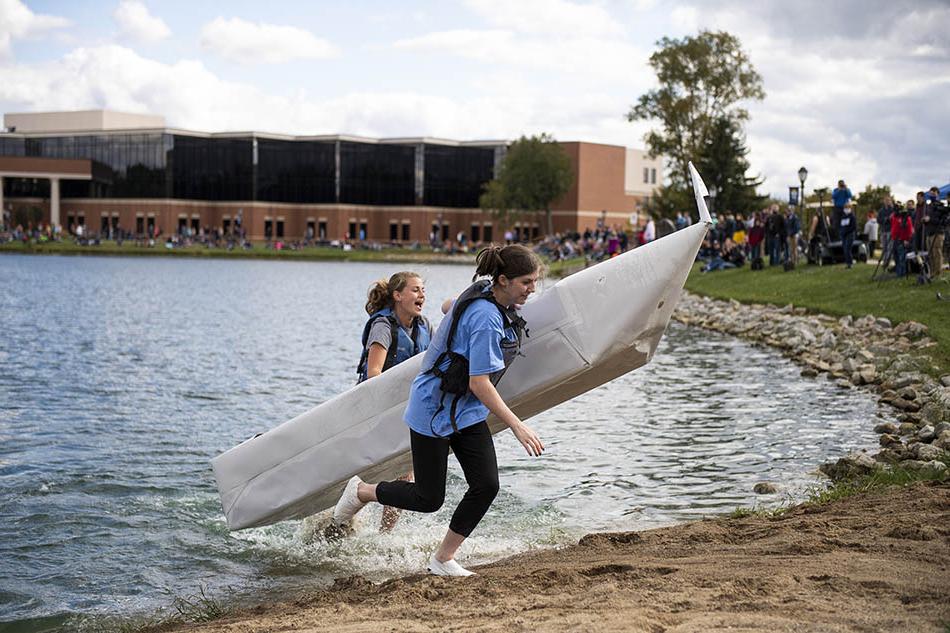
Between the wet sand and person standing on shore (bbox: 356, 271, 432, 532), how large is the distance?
1.43m

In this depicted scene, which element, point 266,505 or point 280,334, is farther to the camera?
point 280,334

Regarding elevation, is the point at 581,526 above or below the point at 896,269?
below

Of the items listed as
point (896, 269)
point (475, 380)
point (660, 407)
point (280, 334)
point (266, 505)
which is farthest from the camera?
point (280, 334)

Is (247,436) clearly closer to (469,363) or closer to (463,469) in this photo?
(463,469)

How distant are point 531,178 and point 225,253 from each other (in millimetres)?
27479

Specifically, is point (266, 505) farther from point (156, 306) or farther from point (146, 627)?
point (156, 306)

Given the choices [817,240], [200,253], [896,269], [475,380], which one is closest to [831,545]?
[475,380]

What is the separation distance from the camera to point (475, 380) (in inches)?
215

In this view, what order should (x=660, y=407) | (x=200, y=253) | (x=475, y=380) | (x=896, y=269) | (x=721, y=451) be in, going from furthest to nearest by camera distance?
1. (x=200, y=253)
2. (x=896, y=269)
3. (x=660, y=407)
4. (x=721, y=451)
5. (x=475, y=380)

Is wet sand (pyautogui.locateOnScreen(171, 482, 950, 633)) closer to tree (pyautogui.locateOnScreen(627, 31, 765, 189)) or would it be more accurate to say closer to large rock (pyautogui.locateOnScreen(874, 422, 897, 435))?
large rock (pyautogui.locateOnScreen(874, 422, 897, 435))

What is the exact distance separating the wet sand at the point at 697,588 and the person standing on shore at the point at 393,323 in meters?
1.43

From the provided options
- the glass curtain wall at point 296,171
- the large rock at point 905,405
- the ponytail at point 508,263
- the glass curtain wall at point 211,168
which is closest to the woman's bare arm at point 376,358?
the ponytail at point 508,263

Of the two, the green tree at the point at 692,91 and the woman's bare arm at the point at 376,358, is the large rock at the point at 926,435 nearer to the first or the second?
the woman's bare arm at the point at 376,358

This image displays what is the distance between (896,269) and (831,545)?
17.7 m
